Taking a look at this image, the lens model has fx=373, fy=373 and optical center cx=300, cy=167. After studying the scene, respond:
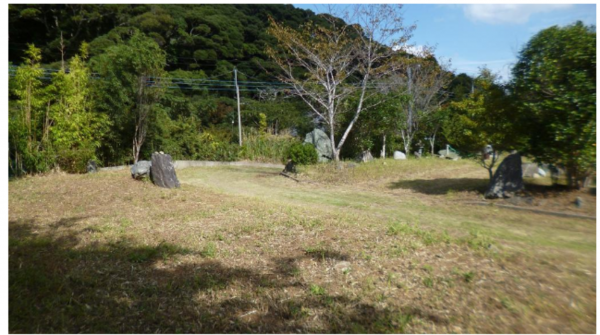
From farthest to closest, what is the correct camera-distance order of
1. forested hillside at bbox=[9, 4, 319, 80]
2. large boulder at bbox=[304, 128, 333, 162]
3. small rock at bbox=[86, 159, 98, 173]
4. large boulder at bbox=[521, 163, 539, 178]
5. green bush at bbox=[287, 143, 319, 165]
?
large boulder at bbox=[304, 128, 333, 162] < forested hillside at bbox=[9, 4, 319, 80] < green bush at bbox=[287, 143, 319, 165] < small rock at bbox=[86, 159, 98, 173] < large boulder at bbox=[521, 163, 539, 178]

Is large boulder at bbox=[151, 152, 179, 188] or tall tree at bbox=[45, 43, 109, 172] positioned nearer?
large boulder at bbox=[151, 152, 179, 188]

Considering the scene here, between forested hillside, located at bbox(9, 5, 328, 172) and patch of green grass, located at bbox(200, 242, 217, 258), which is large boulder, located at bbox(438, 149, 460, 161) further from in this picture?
patch of green grass, located at bbox(200, 242, 217, 258)

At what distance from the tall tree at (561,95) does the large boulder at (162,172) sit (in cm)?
607

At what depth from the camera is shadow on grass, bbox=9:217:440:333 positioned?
90.4 inches

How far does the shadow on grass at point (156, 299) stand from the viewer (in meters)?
2.30

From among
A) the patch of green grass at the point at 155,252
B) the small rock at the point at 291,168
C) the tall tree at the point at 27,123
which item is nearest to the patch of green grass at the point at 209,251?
the patch of green grass at the point at 155,252

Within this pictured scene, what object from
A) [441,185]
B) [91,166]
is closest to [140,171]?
[91,166]

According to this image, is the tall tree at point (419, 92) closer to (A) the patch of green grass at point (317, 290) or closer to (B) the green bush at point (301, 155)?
(B) the green bush at point (301, 155)

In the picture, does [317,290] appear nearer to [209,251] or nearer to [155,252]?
[209,251]

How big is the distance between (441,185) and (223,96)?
17.0 m

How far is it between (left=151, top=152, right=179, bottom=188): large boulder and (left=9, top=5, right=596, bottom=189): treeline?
2345mm

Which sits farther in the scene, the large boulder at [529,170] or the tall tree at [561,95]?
the large boulder at [529,170]

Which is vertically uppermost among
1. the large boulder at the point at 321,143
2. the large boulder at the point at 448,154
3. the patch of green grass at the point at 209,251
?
the large boulder at the point at 321,143

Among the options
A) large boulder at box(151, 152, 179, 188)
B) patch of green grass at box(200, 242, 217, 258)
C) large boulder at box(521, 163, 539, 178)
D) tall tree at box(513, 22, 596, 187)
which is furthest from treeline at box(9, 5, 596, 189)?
patch of green grass at box(200, 242, 217, 258)
